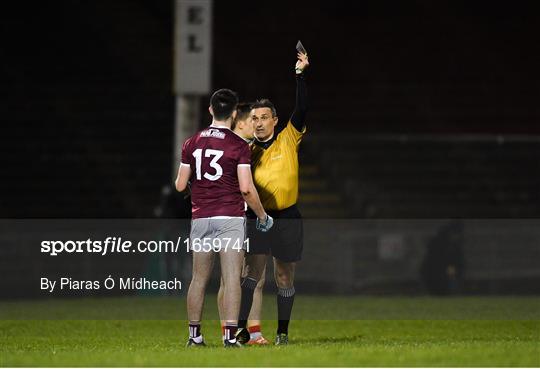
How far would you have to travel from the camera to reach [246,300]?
10812mm

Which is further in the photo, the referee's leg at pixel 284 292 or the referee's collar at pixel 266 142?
the referee's leg at pixel 284 292

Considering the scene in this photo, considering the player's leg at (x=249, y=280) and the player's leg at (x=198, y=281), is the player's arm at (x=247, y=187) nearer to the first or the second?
the player's leg at (x=198, y=281)

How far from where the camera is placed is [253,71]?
28.6 meters

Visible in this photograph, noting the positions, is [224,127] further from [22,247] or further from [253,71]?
[253,71]

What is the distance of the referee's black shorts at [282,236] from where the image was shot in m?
10.5

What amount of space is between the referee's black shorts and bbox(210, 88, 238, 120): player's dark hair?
1.21 metres

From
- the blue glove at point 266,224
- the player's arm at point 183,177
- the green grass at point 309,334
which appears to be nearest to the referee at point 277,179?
the blue glove at point 266,224

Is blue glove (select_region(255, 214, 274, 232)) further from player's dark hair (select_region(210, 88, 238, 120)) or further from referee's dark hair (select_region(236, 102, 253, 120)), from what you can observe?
referee's dark hair (select_region(236, 102, 253, 120))

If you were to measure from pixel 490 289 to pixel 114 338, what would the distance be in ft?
28.9

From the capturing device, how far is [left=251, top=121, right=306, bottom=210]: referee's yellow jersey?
10547 millimetres

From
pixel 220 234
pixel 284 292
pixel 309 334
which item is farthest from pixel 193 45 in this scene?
pixel 220 234

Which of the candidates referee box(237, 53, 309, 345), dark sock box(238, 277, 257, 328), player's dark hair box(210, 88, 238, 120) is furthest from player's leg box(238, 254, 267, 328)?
player's dark hair box(210, 88, 238, 120)

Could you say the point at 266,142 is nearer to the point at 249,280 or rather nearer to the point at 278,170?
the point at 278,170

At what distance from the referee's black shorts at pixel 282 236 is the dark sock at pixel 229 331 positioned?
3.20 feet
